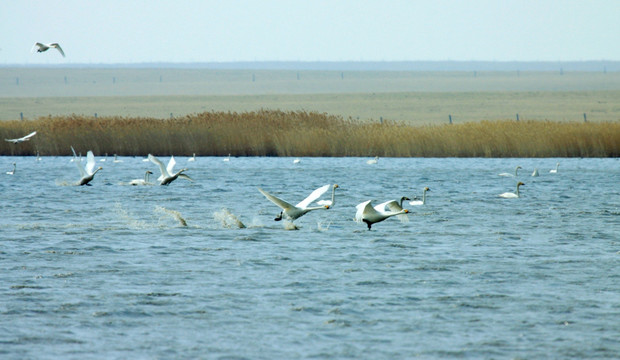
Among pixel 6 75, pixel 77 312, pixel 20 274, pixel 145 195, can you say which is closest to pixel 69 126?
pixel 145 195

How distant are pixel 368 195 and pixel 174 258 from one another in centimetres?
1315

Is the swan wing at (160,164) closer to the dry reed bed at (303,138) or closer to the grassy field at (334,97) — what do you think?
the dry reed bed at (303,138)

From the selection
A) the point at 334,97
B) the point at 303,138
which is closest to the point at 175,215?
the point at 303,138

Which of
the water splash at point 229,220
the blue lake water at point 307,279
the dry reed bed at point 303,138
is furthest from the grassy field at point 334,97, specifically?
the water splash at point 229,220

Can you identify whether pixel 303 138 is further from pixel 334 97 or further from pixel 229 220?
pixel 334 97

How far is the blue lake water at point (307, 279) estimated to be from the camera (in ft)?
32.9

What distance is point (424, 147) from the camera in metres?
40.1

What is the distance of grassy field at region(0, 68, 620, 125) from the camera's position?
3927 inches

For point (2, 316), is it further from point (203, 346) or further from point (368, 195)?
point (368, 195)

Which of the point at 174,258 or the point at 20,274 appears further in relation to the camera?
the point at 174,258

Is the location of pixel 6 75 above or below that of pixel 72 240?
above

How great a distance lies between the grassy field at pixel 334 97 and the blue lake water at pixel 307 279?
45.7 m

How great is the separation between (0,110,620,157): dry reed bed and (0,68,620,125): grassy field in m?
26.2

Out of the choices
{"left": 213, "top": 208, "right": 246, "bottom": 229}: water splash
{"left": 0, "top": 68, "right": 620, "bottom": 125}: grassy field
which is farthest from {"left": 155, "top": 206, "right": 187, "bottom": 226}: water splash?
{"left": 0, "top": 68, "right": 620, "bottom": 125}: grassy field
